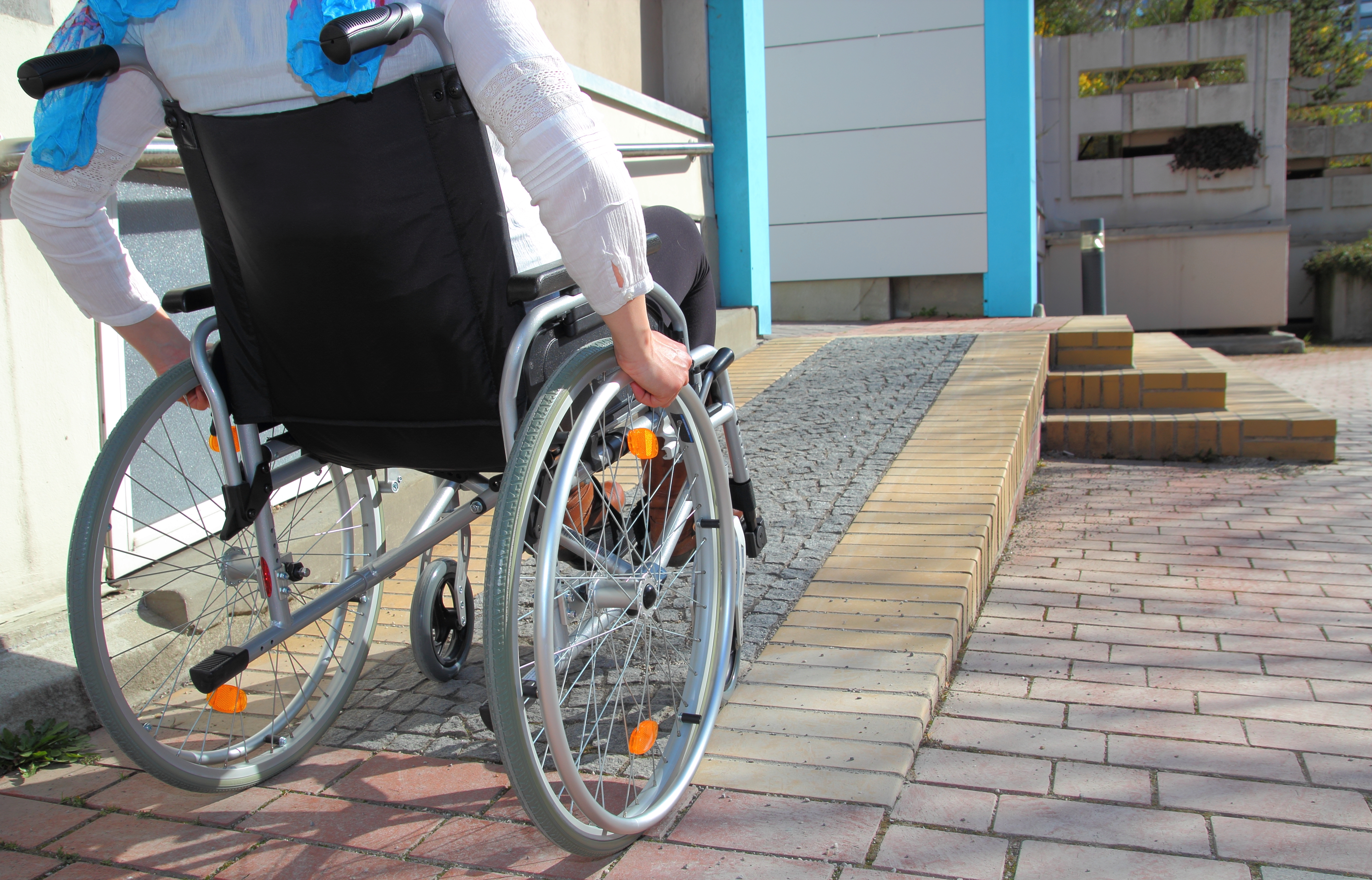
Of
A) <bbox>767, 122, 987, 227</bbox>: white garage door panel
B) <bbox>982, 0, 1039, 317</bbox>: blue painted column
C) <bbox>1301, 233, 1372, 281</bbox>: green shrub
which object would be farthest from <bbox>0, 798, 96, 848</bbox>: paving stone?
<bbox>1301, 233, 1372, 281</bbox>: green shrub

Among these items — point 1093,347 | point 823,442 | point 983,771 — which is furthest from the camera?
point 1093,347

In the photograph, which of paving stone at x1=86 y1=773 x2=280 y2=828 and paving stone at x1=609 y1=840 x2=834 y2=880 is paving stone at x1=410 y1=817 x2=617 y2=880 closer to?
paving stone at x1=609 y1=840 x2=834 y2=880

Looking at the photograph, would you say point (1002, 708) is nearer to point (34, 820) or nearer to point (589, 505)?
point (589, 505)

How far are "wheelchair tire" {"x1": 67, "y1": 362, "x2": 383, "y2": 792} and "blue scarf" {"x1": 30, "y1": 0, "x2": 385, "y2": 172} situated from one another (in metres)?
0.37

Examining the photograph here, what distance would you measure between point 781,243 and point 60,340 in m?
9.11

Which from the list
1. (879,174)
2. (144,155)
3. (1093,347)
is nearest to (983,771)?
(144,155)

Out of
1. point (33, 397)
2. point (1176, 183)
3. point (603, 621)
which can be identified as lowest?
point (603, 621)

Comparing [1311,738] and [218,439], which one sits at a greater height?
[218,439]

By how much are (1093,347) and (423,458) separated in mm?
5544

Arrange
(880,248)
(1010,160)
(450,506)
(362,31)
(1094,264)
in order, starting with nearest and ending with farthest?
1. (362,31)
2. (450,506)
3. (1010,160)
4. (880,248)
5. (1094,264)

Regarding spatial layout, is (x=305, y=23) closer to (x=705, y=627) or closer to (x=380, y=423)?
(x=380, y=423)

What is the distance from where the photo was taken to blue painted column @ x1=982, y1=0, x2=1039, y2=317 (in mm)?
9820

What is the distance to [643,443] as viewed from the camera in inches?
61.4

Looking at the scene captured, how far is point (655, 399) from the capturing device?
156 centimetres
